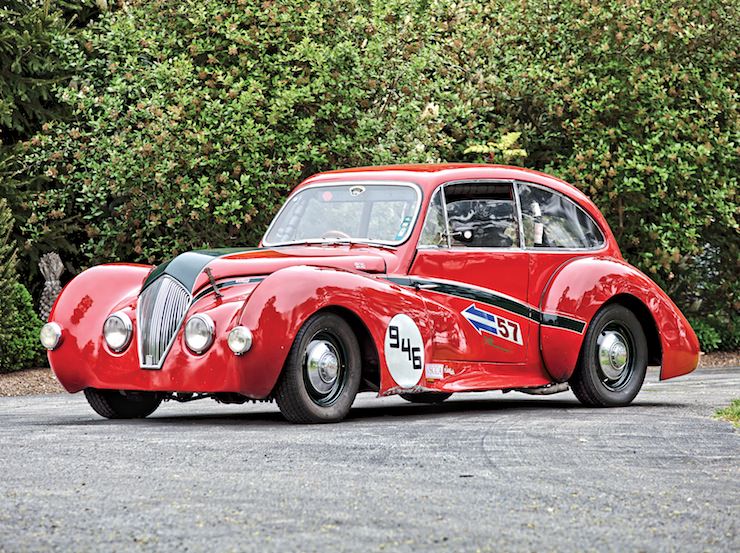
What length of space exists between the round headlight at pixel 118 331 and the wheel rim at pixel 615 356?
3.88m

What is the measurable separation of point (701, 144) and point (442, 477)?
14.7 m

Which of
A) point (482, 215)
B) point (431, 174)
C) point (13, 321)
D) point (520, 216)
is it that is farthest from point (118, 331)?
point (13, 321)

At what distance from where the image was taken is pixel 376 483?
21.8 ft

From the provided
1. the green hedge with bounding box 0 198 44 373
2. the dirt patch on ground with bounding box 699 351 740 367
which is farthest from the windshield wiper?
the dirt patch on ground with bounding box 699 351 740 367

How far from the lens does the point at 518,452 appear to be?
7.91m

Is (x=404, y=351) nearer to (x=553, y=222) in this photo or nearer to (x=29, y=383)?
(x=553, y=222)

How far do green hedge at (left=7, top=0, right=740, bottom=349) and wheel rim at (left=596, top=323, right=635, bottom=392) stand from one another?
678 cm

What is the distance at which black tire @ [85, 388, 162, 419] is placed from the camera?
10297 millimetres

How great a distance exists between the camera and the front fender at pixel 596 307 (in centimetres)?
1103

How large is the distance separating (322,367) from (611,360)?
3073 mm

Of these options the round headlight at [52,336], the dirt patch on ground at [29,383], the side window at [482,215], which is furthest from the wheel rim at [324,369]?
the dirt patch on ground at [29,383]

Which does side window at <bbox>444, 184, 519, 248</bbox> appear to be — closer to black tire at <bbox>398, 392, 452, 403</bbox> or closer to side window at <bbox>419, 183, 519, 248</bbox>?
side window at <bbox>419, 183, 519, 248</bbox>

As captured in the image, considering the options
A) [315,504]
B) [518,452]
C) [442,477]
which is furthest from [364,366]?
[315,504]

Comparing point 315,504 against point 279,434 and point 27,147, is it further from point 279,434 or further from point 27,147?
point 27,147
